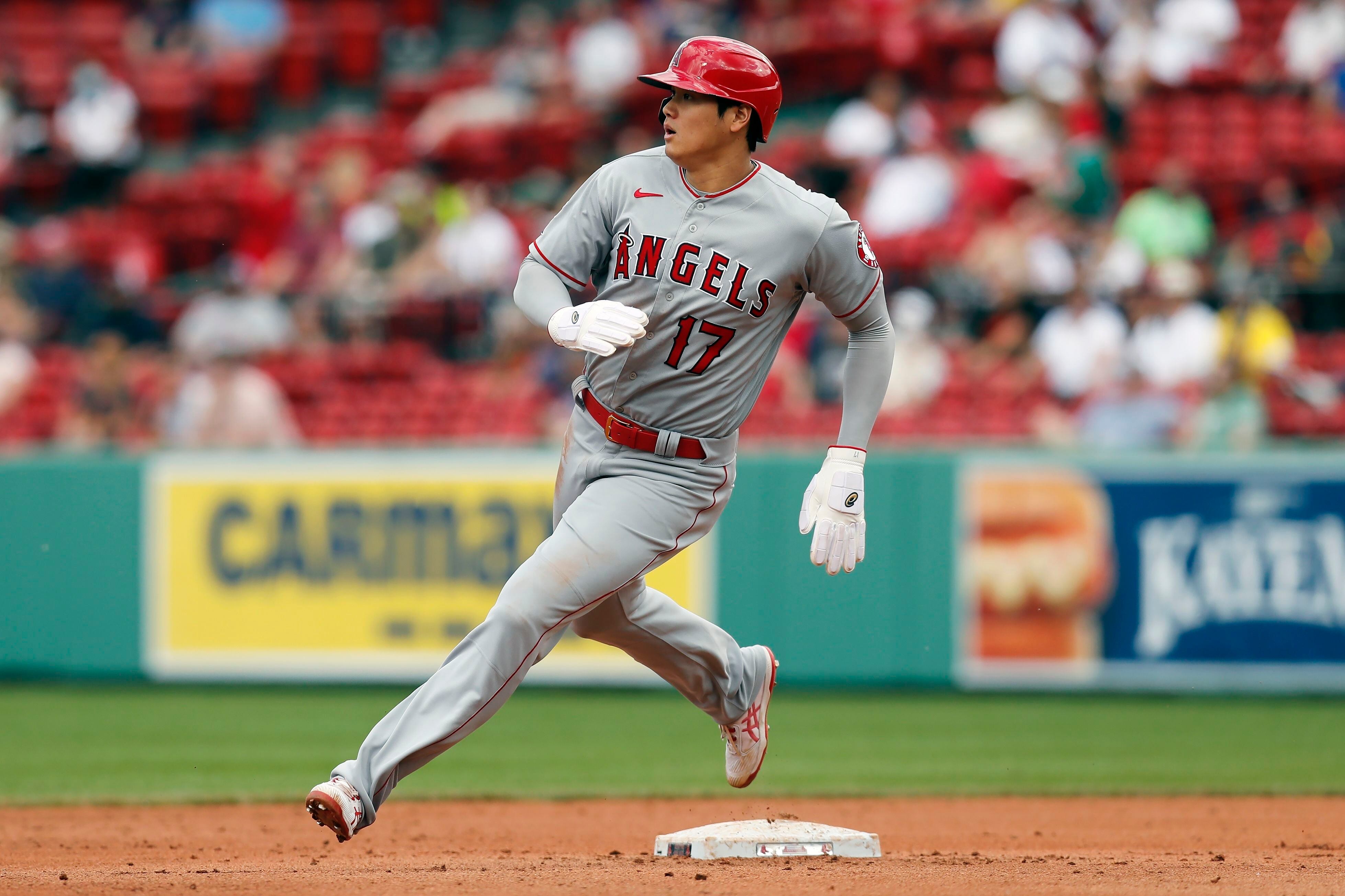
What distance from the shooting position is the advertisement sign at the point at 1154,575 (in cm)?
907

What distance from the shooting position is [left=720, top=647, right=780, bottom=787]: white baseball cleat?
5.23m

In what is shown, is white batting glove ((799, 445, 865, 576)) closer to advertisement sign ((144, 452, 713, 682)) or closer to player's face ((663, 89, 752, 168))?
player's face ((663, 89, 752, 168))

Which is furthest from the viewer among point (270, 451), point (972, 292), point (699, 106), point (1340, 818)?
point (972, 292)

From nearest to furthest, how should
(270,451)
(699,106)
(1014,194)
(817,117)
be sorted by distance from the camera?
1. (699,106)
2. (270,451)
3. (1014,194)
4. (817,117)

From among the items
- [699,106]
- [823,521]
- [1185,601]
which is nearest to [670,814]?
[823,521]

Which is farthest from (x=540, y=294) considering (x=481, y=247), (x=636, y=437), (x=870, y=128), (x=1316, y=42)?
(x=1316, y=42)

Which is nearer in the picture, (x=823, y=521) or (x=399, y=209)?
(x=823, y=521)

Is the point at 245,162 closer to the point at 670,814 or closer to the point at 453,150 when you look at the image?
the point at 453,150

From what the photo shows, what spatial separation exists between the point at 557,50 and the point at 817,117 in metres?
2.58

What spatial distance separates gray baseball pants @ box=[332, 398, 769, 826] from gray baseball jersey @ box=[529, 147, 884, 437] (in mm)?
146

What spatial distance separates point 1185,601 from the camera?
Answer: 9.16m

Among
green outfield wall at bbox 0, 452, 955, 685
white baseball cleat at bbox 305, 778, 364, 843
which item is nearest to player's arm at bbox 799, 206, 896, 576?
white baseball cleat at bbox 305, 778, 364, 843

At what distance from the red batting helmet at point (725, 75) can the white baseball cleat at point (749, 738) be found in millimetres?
1647

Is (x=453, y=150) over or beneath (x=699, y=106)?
over
